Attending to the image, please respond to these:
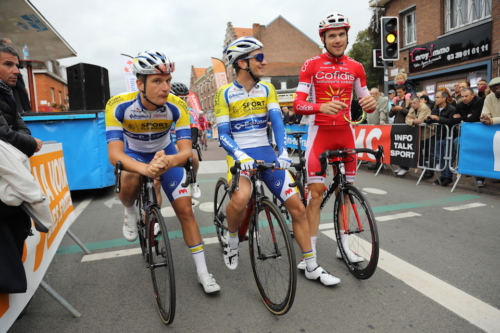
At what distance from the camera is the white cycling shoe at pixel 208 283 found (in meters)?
2.99

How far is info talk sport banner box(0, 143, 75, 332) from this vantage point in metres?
2.19

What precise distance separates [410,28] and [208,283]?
65.1 ft

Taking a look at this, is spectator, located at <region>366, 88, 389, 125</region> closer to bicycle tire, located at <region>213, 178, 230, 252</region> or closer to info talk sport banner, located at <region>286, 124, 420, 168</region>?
info talk sport banner, located at <region>286, 124, 420, 168</region>

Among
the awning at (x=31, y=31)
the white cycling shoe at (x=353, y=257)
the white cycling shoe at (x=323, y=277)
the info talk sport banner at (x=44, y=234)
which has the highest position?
the awning at (x=31, y=31)

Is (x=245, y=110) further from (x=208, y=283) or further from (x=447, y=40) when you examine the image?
(x=447, y=40)

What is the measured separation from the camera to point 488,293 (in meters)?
2.86

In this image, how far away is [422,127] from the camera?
7.98 m

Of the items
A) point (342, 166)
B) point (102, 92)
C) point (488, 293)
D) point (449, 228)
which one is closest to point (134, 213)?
point (342, 166)

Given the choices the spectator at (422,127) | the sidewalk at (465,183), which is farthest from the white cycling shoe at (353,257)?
the spectator at (422,127)

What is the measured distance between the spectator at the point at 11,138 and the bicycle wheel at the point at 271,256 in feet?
5.34

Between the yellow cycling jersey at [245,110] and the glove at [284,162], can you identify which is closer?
the glove at [284,162]

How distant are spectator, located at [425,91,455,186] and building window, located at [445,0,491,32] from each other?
30.1 feet

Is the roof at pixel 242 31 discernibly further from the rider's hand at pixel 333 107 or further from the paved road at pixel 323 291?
the rider's hand at pixel 333 107

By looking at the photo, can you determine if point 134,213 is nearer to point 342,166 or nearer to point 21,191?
point 21,191
